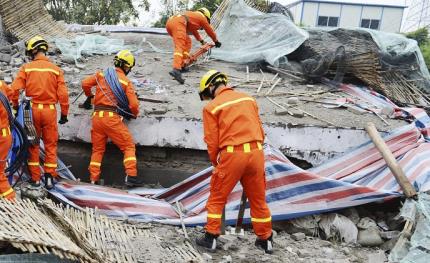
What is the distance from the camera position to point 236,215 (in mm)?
4438

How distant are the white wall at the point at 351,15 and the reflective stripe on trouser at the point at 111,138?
32759 millimetres

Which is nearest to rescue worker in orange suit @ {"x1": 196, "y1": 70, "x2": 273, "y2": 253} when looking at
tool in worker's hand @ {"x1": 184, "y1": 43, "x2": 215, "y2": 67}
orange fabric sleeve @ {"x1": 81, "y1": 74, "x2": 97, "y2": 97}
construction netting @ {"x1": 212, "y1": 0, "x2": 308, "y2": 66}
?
orange fabric sleeve @ {"x1": 81, "y1": 74, "x2": 97, "y2": 97}

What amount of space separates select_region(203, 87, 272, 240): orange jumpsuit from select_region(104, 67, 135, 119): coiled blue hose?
5.01ft

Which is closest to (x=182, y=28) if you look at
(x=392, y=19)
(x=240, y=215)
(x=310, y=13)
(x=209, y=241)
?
(x=240, y=215)

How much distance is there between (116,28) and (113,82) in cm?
650

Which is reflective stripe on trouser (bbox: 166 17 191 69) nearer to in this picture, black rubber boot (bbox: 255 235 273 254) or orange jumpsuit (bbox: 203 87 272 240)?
orange jumpsuit (bbox: 203 87 272 240)

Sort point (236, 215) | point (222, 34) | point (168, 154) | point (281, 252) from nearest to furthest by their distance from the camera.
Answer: point (281, 252), point (236, 215), point (168, 154), point (222, 34)

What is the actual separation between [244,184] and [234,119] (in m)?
0.62

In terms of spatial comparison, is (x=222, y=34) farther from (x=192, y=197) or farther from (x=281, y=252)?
(x=281, y=252)

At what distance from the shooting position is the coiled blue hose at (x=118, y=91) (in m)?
5.02

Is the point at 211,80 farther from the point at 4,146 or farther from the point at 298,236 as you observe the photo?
the point at 4,146

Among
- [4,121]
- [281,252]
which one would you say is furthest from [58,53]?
[281,252]

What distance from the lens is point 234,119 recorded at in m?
3.80

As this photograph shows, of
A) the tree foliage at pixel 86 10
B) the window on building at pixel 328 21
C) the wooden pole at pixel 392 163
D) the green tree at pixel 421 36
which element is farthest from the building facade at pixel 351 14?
the wooden pole at pixel 392 163
